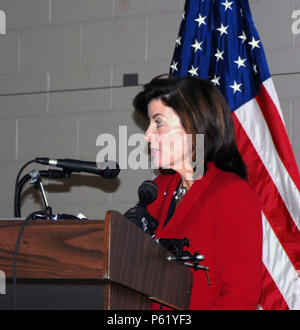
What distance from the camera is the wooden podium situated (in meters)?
1.20

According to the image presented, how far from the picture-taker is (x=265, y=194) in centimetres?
282

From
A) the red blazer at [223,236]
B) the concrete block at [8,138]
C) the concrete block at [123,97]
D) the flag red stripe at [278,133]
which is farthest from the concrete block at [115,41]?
the red blazer at [223,236]

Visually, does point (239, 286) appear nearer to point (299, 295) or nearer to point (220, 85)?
point (299, 295)

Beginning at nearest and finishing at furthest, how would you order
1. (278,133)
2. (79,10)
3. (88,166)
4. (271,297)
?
(88,166) < (271,297) < (278,133) < (79,10)

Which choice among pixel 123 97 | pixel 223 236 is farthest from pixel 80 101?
pixel 223 236

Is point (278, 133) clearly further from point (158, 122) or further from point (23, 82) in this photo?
point (23, 82)

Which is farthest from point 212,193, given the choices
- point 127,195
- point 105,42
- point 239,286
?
point 105,42

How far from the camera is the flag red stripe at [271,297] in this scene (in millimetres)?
2730

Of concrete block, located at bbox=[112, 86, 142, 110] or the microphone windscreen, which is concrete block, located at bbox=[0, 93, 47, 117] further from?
the microphone windscreen

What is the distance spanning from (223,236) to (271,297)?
0.98 meters

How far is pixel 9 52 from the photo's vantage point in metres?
3.92

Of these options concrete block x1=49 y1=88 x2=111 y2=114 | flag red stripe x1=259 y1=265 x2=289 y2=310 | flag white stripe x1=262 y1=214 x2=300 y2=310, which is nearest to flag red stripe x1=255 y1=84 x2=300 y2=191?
flag white stripe x1=262 y1=214 x2=300 y2=310
